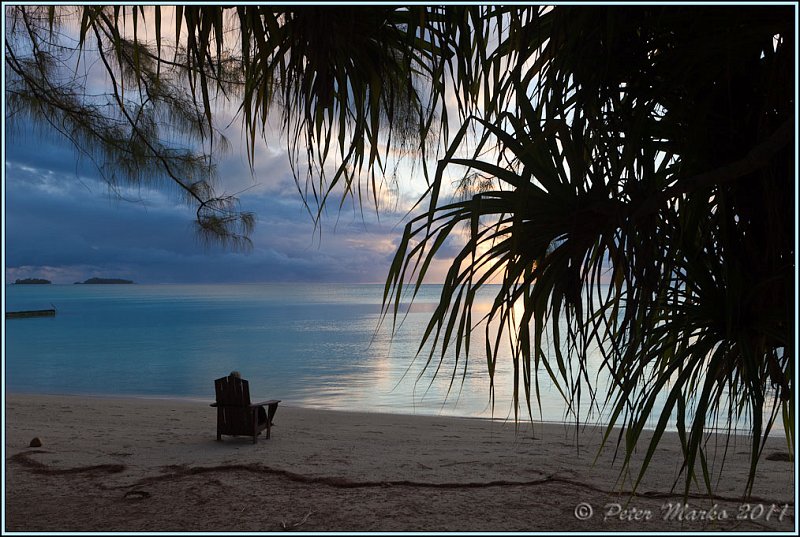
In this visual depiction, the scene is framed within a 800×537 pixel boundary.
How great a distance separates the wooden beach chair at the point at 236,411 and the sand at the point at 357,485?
152mm

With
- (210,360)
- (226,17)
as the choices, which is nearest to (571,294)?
(226,17)

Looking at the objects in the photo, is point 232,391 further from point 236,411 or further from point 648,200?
point 648,200

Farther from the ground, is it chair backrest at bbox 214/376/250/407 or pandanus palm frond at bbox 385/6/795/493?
pandanus palm frond at bbox 385/6/795/493

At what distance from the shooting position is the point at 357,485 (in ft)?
13.9

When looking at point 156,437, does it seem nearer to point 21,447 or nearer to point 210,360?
point 21,447

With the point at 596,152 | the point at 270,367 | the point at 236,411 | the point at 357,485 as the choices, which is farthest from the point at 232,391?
the point at 270,367

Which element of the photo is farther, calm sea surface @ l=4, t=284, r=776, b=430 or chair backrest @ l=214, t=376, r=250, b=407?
calm sea surface @ l=4, t=284, r=776, b=430

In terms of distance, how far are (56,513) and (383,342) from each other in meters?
22.7

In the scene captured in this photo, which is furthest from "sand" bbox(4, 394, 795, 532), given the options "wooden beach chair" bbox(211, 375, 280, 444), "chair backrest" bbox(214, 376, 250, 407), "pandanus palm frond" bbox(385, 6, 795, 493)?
"pandanus palm frond" bbox(385, 6, 795, 493)

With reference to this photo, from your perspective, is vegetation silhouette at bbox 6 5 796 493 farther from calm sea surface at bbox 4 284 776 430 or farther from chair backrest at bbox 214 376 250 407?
chair backrest at bbox 214 376 250 407

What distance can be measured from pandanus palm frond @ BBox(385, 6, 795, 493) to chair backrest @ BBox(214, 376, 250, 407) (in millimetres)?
4165

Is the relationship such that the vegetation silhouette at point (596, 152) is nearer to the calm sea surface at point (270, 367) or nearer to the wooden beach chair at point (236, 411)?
the calm sea surface at point (270, 367)

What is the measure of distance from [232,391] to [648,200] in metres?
4.82

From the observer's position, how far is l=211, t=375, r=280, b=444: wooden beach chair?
5.86 metres
